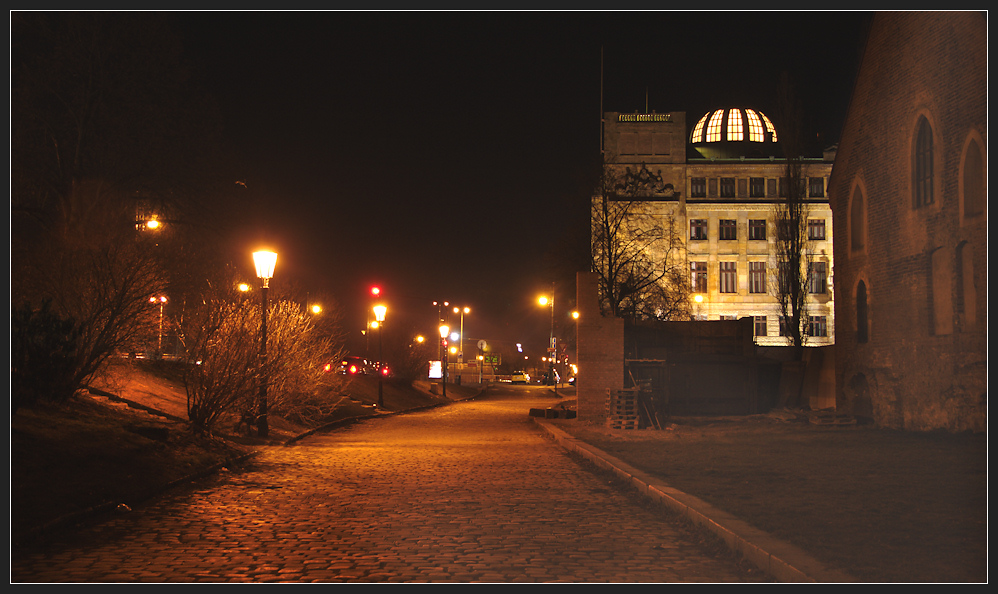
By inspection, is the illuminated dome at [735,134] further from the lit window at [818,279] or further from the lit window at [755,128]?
the lit window at [818,279]

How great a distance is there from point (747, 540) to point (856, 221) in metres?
22.2

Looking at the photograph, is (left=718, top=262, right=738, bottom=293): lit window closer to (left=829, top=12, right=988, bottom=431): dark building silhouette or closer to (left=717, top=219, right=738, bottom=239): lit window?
(left=717, top=219, right=738, bottom=239): lit window

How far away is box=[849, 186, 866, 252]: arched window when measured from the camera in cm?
2670

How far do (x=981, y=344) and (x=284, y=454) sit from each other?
15.9 m

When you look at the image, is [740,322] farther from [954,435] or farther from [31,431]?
[31,431]

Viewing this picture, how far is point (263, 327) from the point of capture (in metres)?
18.1

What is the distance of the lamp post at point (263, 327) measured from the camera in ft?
59.6

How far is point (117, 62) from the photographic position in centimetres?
2741

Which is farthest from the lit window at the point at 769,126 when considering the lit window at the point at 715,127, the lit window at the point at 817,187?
the lit window at the point at 817,187

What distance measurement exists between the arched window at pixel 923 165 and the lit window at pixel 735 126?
55.6m

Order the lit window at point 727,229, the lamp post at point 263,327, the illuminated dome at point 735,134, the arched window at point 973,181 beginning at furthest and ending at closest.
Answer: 1. the illuminated dome at point 735,134
2. the lit window at point 727,229
3. the arched window at point 973,181
4. the lamp post at point 263,327

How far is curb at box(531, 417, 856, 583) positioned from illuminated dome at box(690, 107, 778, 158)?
224ft

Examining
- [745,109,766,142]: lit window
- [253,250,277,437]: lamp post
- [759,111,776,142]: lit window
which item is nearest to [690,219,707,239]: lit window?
[745,109,766,142]: lit window

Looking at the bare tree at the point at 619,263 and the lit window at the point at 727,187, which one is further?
the lit window at the point at 727,187
